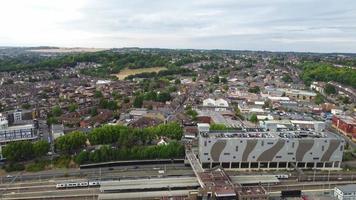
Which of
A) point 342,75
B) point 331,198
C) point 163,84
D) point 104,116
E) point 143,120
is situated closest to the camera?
point 331,198

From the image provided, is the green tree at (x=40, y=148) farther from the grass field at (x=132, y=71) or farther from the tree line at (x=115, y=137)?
the grass field at (x=132, y=71)

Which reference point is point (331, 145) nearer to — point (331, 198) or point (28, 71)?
point (331, 198)

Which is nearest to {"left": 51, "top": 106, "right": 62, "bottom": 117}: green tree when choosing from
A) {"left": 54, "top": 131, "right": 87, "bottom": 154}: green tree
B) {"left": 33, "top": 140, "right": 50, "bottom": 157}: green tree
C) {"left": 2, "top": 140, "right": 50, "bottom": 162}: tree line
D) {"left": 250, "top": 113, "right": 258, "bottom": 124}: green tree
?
{"left": 54, "top": 131, "right": 87, "bottom": 154}: green tree

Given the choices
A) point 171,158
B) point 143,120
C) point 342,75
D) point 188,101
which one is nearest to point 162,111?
point 143,120

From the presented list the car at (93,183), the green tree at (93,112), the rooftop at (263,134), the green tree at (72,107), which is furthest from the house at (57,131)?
the rooftop at (263,134)

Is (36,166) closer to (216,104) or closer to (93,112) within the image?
(93,112)

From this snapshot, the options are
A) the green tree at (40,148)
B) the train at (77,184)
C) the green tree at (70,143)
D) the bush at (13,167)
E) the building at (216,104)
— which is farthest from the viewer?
the building at (216,104)
